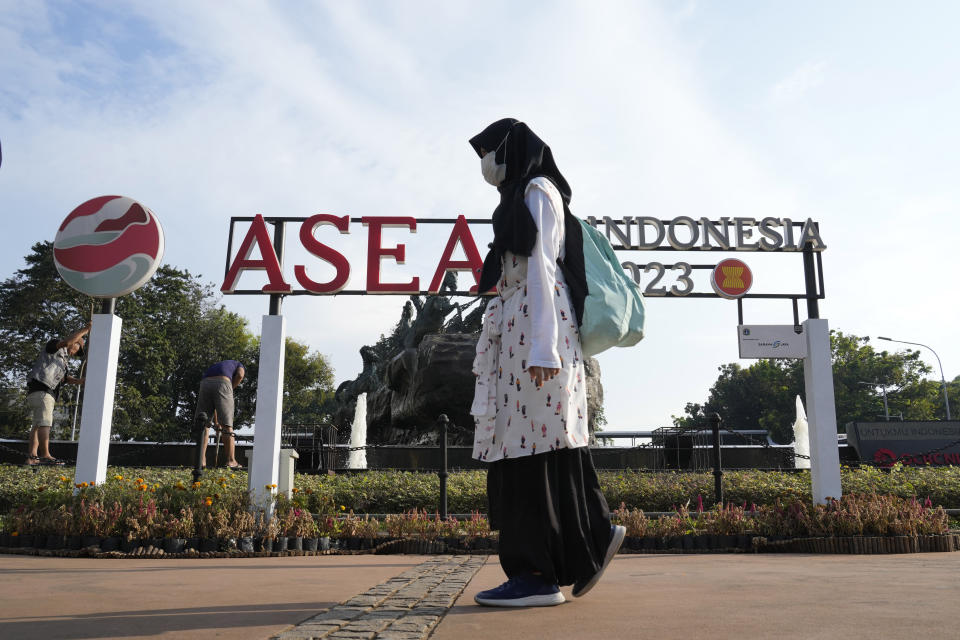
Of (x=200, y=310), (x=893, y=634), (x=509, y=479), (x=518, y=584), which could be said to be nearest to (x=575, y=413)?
(x=509, y=479)

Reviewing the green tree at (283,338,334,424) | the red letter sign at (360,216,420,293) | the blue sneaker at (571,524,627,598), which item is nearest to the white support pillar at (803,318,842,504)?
the red letter sign at (360,216,420,293)

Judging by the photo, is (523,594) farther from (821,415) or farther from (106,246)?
(821,415)

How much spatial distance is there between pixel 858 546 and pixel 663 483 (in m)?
4.46

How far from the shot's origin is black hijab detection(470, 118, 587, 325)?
10.4ft

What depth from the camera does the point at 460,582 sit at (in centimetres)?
365

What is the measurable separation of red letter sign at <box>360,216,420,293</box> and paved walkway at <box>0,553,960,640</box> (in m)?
6.14

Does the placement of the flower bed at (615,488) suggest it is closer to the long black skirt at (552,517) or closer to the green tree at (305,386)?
the long black skirt at (552,517)

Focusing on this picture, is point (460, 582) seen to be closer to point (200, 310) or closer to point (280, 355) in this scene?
point (280, 355)

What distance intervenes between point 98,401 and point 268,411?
1900 mm

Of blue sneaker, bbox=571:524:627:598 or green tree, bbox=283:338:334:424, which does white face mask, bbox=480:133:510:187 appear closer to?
blue sneaker, bbox=571:524:627:598

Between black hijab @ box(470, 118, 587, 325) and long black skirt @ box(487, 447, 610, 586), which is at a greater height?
black hijab @ box(470, 118, 587, 325)

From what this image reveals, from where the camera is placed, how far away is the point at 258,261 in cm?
984

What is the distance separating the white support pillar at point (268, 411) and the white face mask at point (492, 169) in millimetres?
5222

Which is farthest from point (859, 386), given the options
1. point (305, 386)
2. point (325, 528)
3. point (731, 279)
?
point (325, 528)
